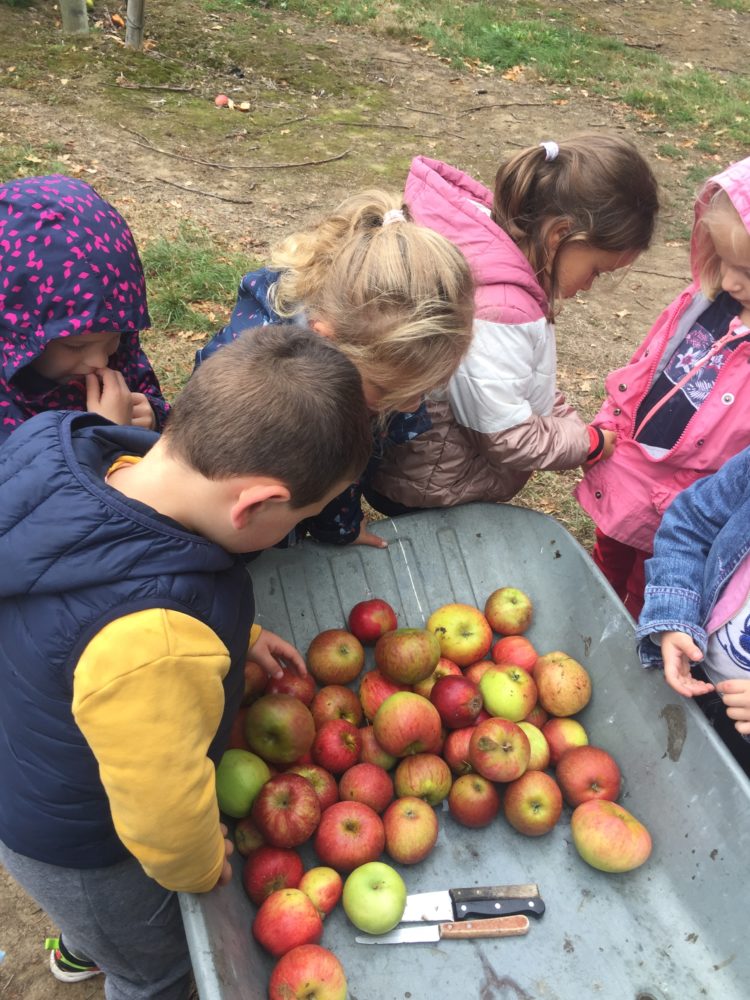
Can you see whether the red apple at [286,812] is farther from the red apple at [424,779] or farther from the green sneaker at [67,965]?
the green sneaker at [67,965]

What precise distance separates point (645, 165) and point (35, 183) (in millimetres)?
1888

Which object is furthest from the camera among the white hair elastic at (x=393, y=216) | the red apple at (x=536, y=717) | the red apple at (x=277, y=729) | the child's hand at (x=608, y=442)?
the child's hand at (x=608, y=442)

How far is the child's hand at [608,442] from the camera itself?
285cm

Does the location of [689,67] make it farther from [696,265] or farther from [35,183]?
[35,183]

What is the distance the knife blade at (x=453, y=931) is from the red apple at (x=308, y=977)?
18 centimetres

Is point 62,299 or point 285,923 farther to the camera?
point 62,299

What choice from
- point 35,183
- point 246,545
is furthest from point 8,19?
point 246,545

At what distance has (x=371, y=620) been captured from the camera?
98.1 inches

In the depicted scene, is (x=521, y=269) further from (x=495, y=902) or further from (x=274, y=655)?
(x=495, y=902)

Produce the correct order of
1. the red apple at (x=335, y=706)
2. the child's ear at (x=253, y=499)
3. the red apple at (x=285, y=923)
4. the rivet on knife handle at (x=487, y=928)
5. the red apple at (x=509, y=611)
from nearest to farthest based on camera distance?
the child's ear at (x=253, y=499)
the red apple at (x=285, y=923)
the rivet on knife handle at (x=487, y=928)
the red apple at (x=335, y=706)
the red apple at (x=509, y=611)

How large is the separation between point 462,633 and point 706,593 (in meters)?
0.76

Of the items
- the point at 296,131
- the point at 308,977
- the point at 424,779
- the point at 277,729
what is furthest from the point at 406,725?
the point at 296,131

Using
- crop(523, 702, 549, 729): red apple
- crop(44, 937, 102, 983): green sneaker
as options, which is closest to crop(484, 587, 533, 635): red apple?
crop(523, 702, 549, 729): red apple

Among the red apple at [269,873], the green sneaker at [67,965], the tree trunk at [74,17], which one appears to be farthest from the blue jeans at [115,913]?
the tree trunk at [74,17]
